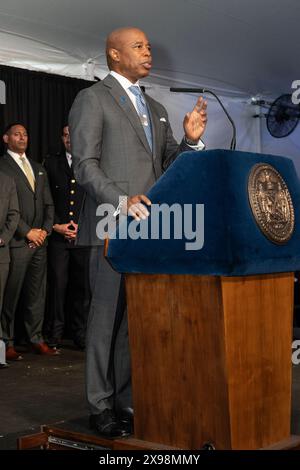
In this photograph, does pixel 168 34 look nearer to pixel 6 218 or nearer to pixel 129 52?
pixel 6 218

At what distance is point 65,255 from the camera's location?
19.4 feet

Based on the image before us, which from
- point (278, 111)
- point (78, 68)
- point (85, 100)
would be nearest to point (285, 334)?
point (85, 100)

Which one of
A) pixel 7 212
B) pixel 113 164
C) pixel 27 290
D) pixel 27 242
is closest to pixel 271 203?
pixel 113 164

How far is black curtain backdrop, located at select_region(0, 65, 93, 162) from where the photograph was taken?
6.20m

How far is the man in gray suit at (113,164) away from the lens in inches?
96.7

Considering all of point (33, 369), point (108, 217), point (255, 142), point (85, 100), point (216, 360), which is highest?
point (255, 142)

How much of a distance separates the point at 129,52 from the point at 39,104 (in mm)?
4075

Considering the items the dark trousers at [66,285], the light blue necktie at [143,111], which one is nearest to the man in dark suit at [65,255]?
the dark trousers at [66,285]

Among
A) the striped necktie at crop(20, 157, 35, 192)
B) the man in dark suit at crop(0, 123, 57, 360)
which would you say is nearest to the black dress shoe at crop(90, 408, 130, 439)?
the man in dark suit at crop(0, 123, 57, 360)

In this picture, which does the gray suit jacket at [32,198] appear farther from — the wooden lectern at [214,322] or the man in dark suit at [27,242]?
the wooden lectern at [214,322]

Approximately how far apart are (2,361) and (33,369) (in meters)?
0.29

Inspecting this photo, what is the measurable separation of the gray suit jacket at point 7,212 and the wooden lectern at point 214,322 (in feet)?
10.3
